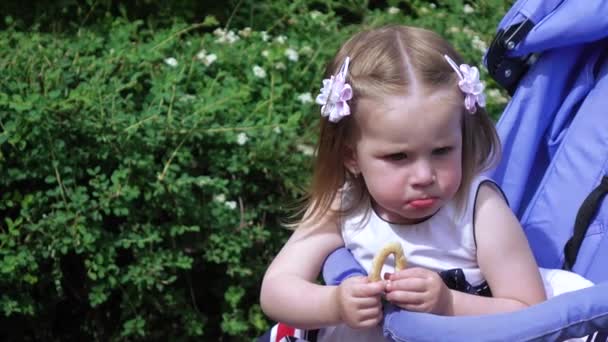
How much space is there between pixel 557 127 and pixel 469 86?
0.64 m

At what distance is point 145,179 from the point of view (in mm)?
3582

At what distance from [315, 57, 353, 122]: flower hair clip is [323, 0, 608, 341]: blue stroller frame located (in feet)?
1.94

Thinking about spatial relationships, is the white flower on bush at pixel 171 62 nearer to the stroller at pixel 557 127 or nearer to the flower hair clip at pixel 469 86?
the stroller at pixel 557 127

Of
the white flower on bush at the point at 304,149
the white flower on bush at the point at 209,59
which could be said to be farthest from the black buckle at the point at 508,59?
the white flower on bush at the point at 209,59

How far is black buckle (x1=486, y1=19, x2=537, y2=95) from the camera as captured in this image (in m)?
2.71

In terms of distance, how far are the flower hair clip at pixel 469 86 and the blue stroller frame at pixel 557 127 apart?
461 millimetres

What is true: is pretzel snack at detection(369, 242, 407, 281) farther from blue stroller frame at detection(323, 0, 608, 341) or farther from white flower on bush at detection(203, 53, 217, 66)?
white flower on bush at detection(203, 53, 217, 66)

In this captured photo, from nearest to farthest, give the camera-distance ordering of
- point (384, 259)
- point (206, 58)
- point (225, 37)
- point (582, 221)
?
point (384, 259) < point (582, 221) < point (206, 58) < point (225, 37)

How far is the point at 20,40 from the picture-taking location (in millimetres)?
4070

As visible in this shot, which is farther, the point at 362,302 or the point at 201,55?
the point at 201,55

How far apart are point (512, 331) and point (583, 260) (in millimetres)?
758

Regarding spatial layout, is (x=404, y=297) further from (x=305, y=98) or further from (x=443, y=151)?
(x=305, y=98)

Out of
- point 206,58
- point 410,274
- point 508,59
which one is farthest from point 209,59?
point 410,274

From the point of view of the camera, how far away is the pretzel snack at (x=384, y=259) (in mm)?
2057
